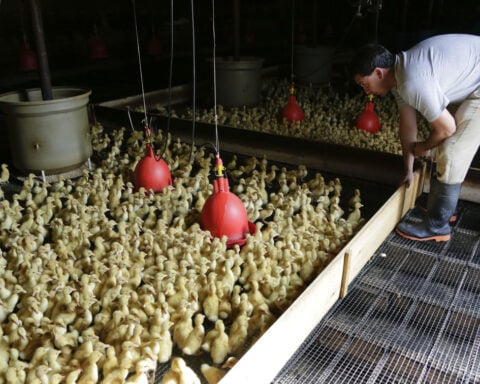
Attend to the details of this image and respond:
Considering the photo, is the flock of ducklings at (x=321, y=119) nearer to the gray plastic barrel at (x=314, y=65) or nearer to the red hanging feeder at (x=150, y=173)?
the gray plastic barrel at (x=314, y=65)

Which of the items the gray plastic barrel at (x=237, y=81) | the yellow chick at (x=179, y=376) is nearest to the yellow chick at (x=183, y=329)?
the yellow chick at (x=179, y=376)

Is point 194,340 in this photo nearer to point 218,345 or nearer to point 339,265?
point 218,345

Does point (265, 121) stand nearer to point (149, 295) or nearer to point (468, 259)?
point (468, 259)

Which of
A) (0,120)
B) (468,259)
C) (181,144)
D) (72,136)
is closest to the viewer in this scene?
(468,259)

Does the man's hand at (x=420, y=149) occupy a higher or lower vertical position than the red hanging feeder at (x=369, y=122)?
higher

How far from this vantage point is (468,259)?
7.97 ft

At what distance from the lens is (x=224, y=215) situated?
7.76 ft

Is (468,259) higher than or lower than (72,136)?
lower

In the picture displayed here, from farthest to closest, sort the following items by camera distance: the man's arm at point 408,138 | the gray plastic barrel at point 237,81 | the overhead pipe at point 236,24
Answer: the gray plastic barrel at point 237,81 → the overhead pipe at point 236,24 → the man's arm at point 408,138

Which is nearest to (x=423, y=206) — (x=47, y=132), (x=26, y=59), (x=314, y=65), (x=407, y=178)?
(x=407, y=178)

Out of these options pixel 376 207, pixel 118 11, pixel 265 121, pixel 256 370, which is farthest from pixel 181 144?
pixel 118 11

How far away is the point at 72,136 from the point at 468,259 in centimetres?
270

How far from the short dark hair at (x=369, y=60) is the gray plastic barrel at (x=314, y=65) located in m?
4.00

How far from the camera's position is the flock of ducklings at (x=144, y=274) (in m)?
1.64
